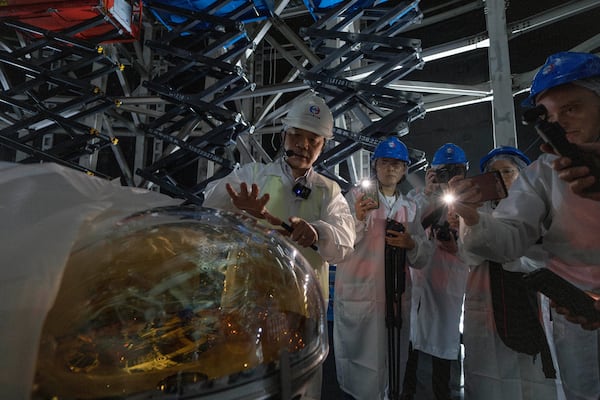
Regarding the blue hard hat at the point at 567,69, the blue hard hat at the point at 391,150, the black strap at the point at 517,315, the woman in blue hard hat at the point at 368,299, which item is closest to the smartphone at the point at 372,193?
the woman in blue hard hat at the point at 368,299

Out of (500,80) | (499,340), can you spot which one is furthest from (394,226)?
(500,80)

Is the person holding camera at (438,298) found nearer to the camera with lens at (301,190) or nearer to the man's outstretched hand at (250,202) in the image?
the camera with lens at (301,190)

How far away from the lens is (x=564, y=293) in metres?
1.05

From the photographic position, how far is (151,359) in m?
0.36

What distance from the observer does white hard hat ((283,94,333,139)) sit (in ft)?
5.55

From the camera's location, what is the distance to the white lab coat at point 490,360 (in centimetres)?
163

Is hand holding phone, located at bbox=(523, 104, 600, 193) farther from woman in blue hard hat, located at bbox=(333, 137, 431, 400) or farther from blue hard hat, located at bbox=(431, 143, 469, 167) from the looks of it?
blue hard hat, located at bbox=(431, 143, 469, 167)

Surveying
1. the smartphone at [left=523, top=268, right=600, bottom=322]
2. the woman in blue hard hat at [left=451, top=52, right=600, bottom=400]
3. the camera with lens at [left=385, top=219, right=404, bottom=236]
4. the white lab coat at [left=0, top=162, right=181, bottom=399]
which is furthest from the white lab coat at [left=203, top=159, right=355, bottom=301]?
the white lab coat at [left=0, top=162, right=181, bottom=399]

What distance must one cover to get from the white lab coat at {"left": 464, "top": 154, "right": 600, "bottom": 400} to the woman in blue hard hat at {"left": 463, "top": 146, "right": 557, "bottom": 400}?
432mm

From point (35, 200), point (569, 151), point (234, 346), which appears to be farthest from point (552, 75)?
point (35, 200)

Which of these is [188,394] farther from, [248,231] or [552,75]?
[552,75]

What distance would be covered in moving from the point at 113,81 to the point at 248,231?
5.87 metres

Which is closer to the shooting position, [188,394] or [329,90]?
[188,394]

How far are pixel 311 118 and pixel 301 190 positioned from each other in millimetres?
353
